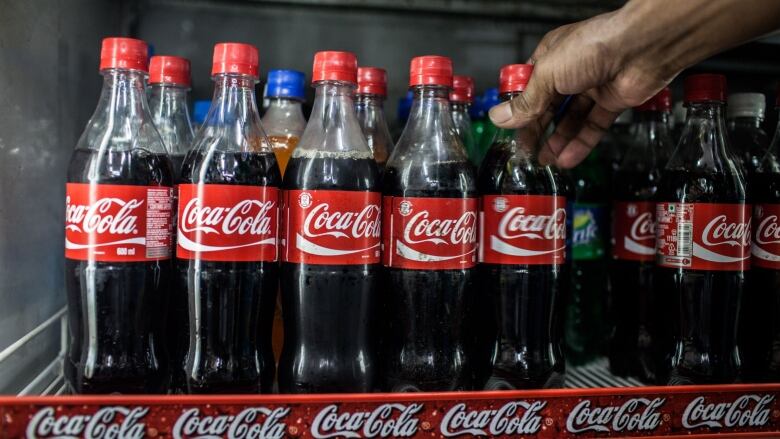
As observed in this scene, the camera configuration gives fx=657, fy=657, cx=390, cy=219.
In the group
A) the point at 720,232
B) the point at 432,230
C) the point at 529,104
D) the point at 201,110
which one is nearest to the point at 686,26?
the point at 529,104

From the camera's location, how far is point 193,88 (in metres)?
1.56

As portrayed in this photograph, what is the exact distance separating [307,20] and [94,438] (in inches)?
43.6

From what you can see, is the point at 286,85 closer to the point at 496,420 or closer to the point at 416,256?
the point at 416,256

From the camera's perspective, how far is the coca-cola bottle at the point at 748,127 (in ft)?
4.56

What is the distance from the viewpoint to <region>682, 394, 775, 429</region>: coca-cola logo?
0.96 metres

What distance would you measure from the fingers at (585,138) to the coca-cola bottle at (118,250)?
79cm

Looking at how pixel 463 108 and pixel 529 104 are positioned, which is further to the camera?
pixel 463 108

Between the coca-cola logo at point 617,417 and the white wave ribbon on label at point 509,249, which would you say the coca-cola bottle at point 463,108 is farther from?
the coca-cola logo at point 617,417

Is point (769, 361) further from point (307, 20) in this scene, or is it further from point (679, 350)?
point (307, 20)

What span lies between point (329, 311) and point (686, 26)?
703 millimetres

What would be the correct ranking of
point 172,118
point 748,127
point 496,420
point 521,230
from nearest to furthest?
1. point 496,420
2. point 521,230
3. point 172,118
4. point 748,127

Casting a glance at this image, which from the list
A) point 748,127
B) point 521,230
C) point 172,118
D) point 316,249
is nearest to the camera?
point 316,249

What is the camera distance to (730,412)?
98 cm

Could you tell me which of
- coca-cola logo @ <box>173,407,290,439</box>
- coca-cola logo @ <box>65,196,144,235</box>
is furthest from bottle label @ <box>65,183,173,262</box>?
coca-cola logo @ <box>173,407,290,439</box>
